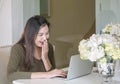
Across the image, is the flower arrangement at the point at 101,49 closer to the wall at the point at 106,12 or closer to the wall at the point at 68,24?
the wall at the point at 106,12

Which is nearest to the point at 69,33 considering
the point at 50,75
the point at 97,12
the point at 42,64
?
the point at 97,12

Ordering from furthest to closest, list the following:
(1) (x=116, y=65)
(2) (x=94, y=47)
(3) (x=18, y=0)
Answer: (3) (x=18, y=0) → (1) (x=116, y=65) → (2) (x=94, y=47)

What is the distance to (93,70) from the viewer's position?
7.06 feet

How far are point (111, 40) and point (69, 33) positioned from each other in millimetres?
2765

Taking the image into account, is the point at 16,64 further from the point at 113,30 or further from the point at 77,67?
the point at 113,30

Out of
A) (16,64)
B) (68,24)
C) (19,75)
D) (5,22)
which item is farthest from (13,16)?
(19,75)

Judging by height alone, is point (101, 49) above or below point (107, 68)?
above

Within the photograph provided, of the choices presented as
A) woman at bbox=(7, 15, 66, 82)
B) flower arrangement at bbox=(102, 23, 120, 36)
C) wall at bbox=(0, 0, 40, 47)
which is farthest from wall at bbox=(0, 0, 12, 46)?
flower arrangement at bbox=(102, 23, 120, 36)

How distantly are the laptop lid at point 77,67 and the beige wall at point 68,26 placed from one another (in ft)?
7.26

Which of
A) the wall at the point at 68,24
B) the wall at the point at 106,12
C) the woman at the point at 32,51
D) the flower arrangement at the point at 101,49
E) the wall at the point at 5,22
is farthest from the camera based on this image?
the wall at the point at 68,24

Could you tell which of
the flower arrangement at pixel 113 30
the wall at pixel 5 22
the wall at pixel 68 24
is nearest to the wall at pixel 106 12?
the wall at pixel 68 24

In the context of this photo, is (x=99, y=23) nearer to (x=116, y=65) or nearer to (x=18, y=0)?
(x=18, y=0)

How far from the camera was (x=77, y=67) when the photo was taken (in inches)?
71.6

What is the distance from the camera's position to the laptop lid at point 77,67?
5.82 feet
